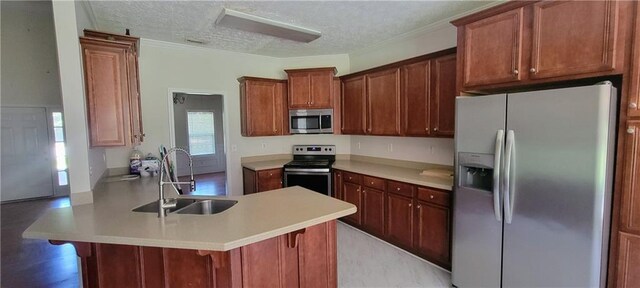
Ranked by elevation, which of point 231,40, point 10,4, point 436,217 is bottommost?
point 436,217

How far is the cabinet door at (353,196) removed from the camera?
3834 millimetres

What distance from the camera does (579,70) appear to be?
1.87 metres

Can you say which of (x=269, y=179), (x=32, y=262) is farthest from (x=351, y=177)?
(x=32, y=262)

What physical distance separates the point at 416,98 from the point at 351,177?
4.46 ft

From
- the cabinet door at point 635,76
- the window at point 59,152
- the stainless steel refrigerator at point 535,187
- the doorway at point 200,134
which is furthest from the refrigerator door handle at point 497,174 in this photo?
the window at point 59,152

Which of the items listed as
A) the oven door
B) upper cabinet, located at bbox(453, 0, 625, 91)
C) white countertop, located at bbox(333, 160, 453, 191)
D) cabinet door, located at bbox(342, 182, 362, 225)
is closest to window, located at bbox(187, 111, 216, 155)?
the oven door

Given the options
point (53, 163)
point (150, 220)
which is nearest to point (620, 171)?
point (150, 220)

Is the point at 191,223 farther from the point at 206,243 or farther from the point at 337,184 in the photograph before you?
the point at 337,184

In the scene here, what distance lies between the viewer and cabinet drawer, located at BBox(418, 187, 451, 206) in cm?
274

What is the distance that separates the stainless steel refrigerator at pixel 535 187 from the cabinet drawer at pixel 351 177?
1501 millimetres

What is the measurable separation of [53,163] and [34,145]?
458 millimetres

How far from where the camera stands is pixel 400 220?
10.7ft

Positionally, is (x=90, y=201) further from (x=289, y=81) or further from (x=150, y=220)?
(x=289, y=81)

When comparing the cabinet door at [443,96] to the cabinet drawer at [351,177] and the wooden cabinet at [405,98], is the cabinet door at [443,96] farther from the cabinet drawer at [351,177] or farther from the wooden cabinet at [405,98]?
the cabinet drawer at [351,177]
